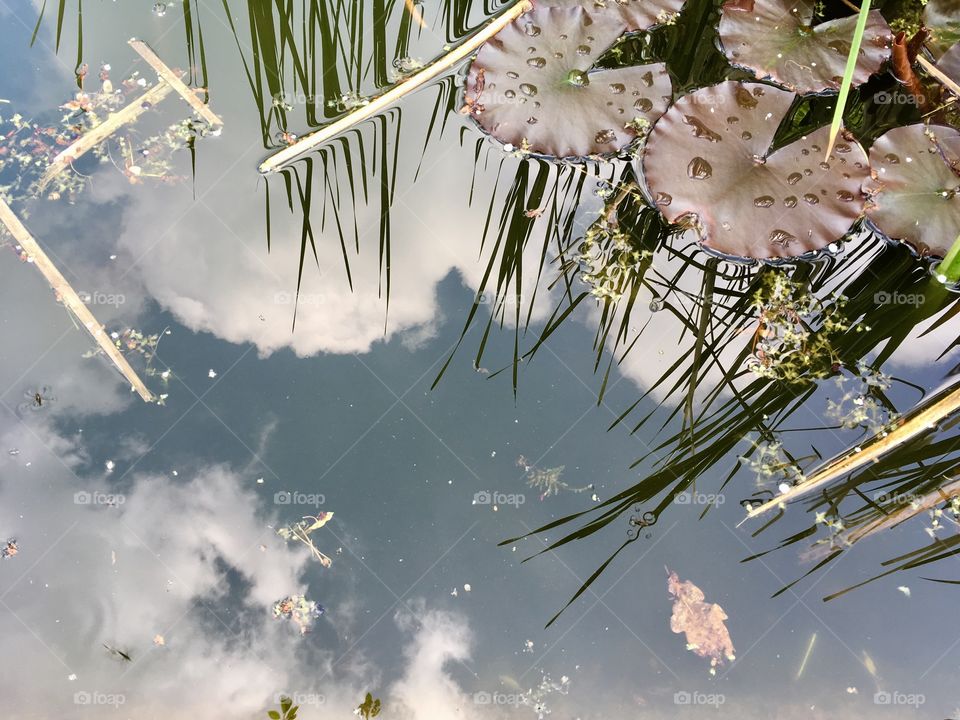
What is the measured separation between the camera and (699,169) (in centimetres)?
197

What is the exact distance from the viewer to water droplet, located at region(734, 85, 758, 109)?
2020 mm

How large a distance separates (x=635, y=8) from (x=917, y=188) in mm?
1190

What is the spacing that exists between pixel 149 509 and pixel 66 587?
0.37 m

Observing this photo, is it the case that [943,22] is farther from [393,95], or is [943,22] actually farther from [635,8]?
[393,95]

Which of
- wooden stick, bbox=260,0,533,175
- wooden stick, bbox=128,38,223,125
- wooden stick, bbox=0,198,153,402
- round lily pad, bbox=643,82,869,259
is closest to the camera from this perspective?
round lily pad, bbox=643,82,869,259

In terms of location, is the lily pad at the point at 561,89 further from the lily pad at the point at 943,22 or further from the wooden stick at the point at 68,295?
the wooden stick at the point at 68,295

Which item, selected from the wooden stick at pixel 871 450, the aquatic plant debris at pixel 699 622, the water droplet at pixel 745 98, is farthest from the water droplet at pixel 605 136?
the aquatic plant debris at pixel 699 622

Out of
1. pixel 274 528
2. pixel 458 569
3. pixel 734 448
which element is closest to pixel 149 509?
pixel 274 528

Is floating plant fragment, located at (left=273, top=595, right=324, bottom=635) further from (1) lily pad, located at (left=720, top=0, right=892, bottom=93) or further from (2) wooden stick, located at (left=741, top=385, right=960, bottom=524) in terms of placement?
(1) lily pad, located at (left=720, top=0, right=892, bottom=93)

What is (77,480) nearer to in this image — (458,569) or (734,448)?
(458,569)

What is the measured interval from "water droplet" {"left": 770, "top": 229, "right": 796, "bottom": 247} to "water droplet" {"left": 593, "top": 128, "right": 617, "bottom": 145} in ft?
2.08

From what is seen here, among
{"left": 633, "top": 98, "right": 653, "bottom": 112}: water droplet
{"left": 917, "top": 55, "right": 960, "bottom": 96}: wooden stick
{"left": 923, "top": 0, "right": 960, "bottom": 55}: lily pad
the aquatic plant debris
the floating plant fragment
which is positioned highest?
{"left": 923, "top": 0, "right": 960, "bottom": 55}: lily pad

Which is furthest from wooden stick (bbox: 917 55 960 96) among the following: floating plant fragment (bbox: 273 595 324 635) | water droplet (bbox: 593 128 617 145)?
floating plant fragment (bbox: 273 595 324 635)

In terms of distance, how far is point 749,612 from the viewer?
2096 mm
